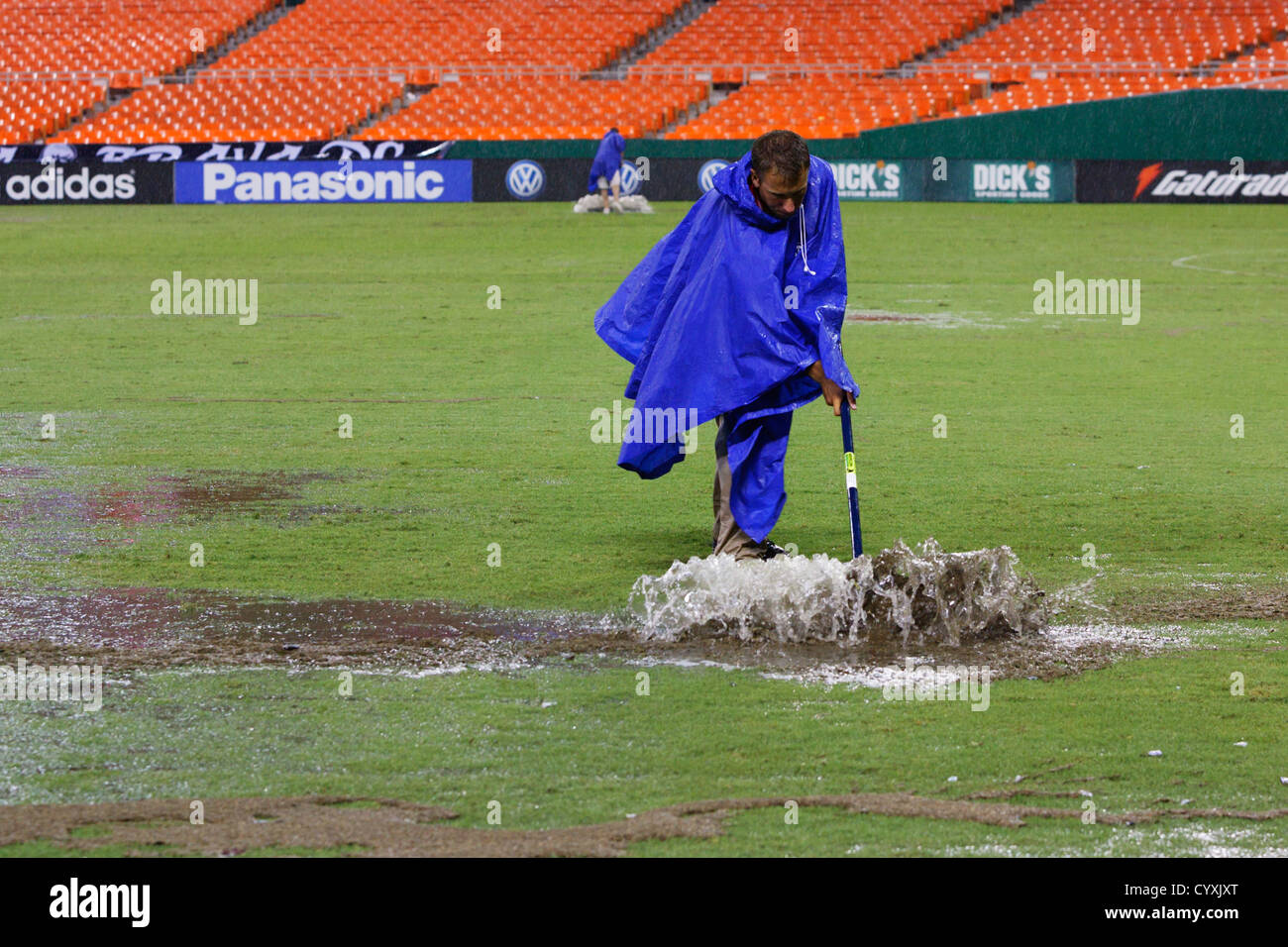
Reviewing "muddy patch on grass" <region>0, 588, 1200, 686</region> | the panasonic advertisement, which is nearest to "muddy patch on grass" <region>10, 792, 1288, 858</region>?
"muddy patch on grass" <region>0, 588, 1200, 686</region>

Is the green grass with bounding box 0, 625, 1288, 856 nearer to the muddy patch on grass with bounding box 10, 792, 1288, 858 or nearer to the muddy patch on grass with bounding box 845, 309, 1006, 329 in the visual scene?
the muddy patch on grass with bounding box 10, 792, 1288, 858

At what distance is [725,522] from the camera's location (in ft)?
25.6

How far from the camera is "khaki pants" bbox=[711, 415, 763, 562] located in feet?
25.2

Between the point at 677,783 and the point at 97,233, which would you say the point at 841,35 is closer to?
the point at 97,233

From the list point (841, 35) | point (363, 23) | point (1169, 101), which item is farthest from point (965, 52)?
point (363, 23)

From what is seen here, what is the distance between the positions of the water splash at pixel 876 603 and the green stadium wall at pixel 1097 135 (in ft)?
104

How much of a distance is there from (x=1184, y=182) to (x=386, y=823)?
34.9 meters

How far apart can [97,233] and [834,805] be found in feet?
90.1

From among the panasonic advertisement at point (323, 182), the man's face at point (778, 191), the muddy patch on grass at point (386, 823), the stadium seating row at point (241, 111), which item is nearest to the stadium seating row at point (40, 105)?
the stadium seating row at point (241, 111)

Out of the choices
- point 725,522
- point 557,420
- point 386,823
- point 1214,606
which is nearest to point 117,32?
point 557,420

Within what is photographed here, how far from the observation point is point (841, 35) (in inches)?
1836

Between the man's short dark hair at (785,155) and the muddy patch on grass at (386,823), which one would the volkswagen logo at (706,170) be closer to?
the man's short dark hair at (785,155)

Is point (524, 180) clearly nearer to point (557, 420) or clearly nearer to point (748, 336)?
point (557, 420)

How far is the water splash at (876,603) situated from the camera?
671 centimetres
